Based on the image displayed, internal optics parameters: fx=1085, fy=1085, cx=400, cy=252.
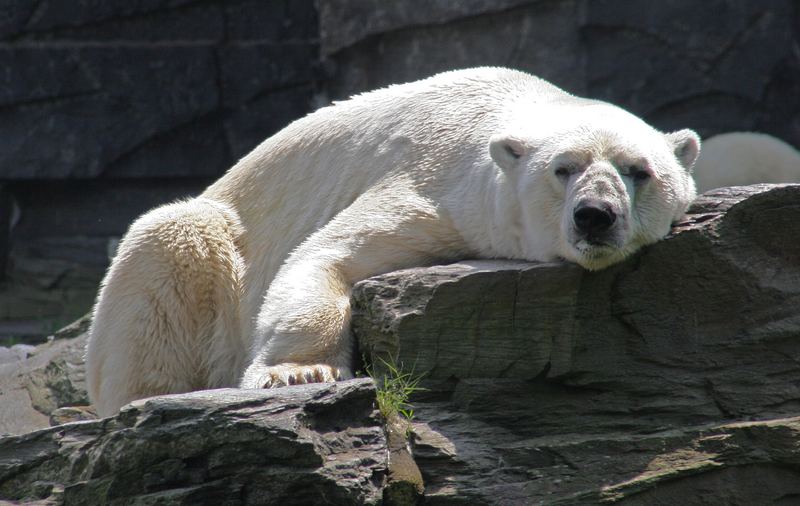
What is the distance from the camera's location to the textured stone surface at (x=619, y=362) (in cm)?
370

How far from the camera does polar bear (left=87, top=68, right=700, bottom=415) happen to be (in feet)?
13.1

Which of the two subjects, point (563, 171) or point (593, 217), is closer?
point (593, 217)

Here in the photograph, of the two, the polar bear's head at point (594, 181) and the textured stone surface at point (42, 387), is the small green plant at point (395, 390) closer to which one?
the polar bear's head at point (594, 181)

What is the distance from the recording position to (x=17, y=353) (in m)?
7.34

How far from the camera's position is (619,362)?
399cm

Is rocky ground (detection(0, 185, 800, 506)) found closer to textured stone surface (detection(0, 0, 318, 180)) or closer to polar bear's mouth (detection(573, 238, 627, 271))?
polar bear's mouth (detection(573, 238, 627, 271))

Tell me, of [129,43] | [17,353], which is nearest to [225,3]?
[129,43]

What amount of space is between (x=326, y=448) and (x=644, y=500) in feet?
3.62

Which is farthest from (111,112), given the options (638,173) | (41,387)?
(638,173)

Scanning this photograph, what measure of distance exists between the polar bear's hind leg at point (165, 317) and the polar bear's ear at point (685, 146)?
202 centimetres

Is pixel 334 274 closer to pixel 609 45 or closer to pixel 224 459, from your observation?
pixel 224 459

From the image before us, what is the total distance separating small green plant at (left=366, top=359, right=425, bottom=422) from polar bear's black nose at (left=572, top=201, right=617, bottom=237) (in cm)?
80

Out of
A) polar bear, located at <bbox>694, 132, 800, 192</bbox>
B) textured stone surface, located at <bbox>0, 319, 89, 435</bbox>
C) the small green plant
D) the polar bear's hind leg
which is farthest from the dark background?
the small green plant

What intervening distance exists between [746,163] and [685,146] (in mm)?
4804
